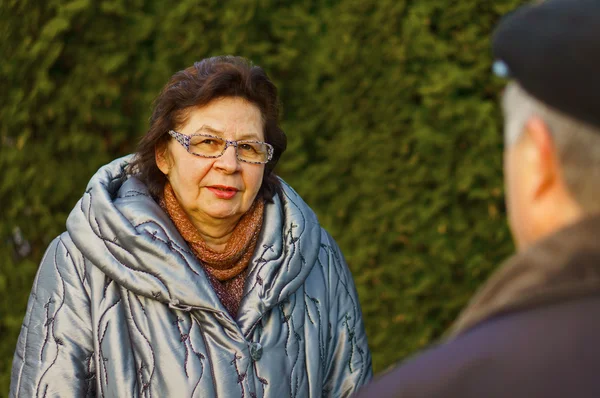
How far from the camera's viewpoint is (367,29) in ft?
16.9

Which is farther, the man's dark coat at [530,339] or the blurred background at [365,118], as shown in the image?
the blurred background at [365,118]

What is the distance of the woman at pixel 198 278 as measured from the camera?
9.29 feet

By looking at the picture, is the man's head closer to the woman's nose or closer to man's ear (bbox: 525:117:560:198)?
man's ear (bbox: 525:117:560:198)

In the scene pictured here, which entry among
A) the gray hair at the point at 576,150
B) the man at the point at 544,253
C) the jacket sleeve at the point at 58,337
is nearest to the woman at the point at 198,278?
the jacket sleeve at the point at 58,337

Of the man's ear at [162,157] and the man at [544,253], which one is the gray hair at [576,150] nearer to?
the man at [544,253]

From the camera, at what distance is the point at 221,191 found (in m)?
3.10

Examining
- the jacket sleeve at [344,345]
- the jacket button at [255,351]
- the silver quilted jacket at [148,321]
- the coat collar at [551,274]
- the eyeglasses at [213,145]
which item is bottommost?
the jacket sleeve at [344,345]

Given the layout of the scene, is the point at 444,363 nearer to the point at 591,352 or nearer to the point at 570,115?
the point at 591,352

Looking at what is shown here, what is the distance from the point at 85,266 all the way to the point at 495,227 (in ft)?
9.21

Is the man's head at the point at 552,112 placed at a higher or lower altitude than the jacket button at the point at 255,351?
higher

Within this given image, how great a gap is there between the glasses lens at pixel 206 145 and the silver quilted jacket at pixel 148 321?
23 centimetres

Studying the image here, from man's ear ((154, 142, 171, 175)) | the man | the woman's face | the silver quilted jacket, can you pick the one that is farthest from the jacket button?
the man

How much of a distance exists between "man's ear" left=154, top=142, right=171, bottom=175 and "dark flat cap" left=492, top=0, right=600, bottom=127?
6.77ft

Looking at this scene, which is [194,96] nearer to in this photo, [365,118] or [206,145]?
[206,145]
